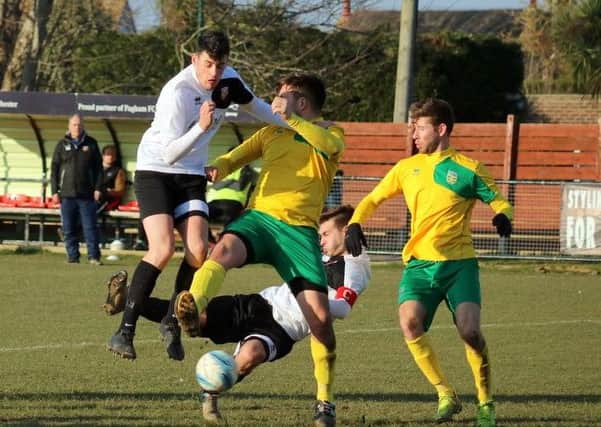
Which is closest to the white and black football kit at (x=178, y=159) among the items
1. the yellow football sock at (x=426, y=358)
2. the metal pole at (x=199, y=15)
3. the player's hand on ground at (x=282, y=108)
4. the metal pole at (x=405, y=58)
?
the player's hand on ground at (x=282, y=108)

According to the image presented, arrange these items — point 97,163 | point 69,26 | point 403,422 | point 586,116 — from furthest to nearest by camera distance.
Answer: point 586,116, point 69,26, point 97,163, point 403,422

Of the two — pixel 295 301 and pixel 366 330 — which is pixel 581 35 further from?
pixel 295 301

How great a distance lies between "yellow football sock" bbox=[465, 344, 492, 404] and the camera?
763cm

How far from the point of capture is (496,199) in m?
7.87

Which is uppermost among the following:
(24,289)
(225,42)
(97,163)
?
(225,42)

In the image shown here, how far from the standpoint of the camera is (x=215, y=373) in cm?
711

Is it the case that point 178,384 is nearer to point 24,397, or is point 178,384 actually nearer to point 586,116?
point 24,397

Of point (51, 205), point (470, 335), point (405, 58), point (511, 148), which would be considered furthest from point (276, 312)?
point (405, 58)

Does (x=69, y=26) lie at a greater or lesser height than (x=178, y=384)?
greater

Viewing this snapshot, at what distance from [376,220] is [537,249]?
98.5 inches

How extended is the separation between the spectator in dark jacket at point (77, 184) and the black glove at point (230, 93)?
428 inches

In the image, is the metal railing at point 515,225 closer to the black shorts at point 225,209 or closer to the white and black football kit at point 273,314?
the black shorts at point 225,209

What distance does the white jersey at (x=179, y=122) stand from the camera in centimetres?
786

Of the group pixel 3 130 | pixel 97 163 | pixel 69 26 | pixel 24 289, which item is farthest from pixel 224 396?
pixel 69 26
